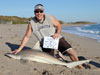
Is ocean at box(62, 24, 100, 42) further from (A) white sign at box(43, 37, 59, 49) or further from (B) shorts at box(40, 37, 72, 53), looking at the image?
(A) white sign at box(43, 37, 59, 49)

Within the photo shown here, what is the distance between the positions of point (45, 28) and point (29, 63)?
1.14 m

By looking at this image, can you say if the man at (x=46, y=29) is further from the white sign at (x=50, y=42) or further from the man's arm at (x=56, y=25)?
the white sign at (x=50, y=42)

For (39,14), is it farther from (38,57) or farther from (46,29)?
(38,57)

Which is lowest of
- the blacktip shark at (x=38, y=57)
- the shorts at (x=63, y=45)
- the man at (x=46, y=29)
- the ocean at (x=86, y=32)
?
the ocean at (x=86, y=32)

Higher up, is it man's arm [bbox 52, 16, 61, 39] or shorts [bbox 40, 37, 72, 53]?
man's arm [bbox 52, 16, 61, 39]

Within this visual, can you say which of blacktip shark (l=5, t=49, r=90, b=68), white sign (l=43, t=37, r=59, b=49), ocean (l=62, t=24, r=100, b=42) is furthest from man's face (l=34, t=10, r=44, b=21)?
ocean (l=62, t=24, r=100, b=42)

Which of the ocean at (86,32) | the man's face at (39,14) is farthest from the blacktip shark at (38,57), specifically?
the ocean at (86,32)

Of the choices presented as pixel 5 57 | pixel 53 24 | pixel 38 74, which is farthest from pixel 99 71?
pixel 5 57

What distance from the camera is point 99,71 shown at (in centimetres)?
529

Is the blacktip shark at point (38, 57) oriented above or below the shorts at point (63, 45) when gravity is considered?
below

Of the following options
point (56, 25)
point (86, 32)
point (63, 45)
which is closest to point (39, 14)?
point (56, 25)

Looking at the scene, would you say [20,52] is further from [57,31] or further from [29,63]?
[57,31]

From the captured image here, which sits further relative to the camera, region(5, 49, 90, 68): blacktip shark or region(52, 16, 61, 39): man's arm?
region(52, 16, 61, 39): man's arm

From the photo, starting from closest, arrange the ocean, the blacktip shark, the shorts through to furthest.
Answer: the blacktip shark < the shorts < the ocean
